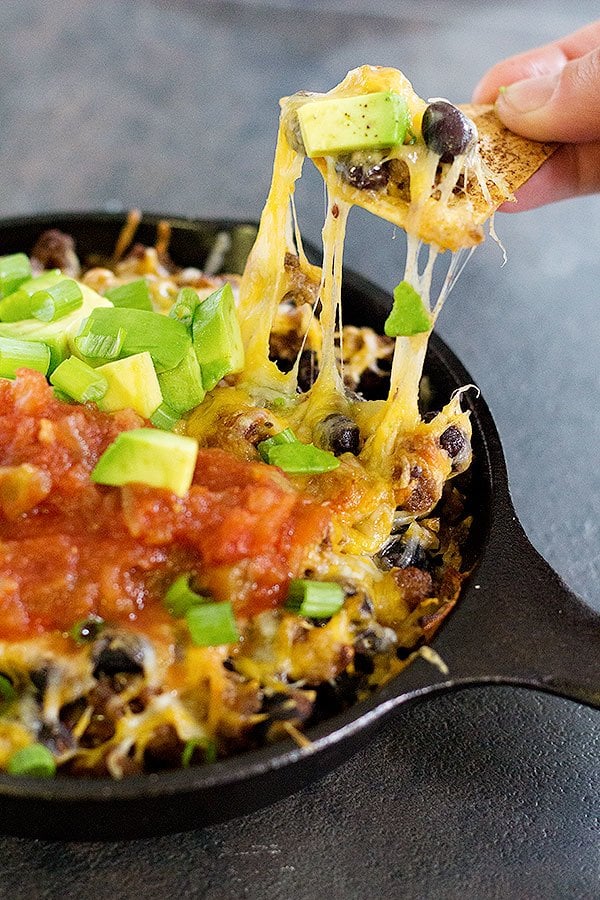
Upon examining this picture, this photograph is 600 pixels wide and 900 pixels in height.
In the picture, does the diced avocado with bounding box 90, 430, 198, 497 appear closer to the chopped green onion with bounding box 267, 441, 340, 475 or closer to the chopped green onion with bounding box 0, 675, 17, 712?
the chopped green onion with bounding box 267, 441, 340, 475

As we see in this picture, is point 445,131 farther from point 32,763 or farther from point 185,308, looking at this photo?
point 32,763

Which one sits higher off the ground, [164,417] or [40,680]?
[164,417]

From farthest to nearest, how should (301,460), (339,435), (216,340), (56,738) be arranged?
(216,340)
(339,435)
(301,460)
(56,738)

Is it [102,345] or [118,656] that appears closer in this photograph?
[118,656]

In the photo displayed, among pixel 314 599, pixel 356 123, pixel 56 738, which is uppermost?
pixel 356 123

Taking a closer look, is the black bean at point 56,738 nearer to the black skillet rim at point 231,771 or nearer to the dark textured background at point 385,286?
the black skillet rim at point 231,771

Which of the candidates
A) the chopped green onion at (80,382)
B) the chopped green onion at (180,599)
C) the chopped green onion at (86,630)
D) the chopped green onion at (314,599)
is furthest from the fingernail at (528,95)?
the chopped green onion at (86,630)

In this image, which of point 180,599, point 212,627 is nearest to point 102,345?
point 180,599
